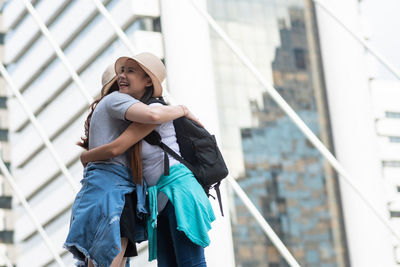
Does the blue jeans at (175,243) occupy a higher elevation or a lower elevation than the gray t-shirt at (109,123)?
lower

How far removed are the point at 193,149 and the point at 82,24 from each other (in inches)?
1497

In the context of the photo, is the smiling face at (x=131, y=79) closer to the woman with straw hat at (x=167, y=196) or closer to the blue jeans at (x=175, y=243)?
the woman with straw hat at (x=167, y=196)

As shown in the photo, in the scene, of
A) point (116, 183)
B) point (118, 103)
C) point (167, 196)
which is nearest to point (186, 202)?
point (167, 196)

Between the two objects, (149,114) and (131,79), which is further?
(131,79)

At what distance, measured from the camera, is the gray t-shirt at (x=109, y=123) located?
1595 mm

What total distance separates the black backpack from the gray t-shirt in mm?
65

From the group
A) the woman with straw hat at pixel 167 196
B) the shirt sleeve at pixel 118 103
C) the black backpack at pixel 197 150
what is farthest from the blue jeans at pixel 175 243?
the shirt sleeve at pixel 118 103

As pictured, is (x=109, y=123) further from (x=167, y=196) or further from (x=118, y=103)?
(x=167, y=196)

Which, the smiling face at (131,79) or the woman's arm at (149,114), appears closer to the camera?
the woman's arm at (149,114)

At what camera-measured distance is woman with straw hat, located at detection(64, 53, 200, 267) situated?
1.54m

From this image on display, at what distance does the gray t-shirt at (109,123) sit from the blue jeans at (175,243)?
0.48ft

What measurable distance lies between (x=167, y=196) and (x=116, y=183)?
0.38 ft

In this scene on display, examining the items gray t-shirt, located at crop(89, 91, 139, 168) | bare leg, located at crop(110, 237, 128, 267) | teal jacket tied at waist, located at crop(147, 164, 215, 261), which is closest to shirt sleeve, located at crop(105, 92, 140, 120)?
gray t-shirt, located at crop(89, 91, 139, 168)

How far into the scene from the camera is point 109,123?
162 cm
